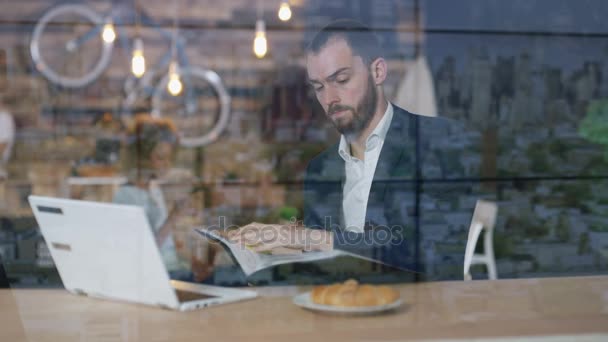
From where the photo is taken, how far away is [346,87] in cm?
234

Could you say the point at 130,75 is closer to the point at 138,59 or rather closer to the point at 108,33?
the point at 138,59

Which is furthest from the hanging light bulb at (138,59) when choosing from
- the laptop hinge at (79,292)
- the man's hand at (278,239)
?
the laptop hinge at (79,292)

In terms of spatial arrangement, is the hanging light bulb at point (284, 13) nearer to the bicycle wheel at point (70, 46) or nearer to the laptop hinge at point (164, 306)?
the bicycle wheel at point (70, 46)

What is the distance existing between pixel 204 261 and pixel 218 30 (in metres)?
0.88

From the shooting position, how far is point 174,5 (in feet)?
9.93

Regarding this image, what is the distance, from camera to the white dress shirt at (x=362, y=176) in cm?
232

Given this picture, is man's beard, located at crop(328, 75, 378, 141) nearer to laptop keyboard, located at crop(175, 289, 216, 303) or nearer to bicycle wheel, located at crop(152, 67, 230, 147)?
bicycle wheel, located at crop(152, 67, 230, 147)

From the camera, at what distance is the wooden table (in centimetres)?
133

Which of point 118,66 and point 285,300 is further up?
point 118,66

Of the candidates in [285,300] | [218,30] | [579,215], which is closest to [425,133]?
[579,215]

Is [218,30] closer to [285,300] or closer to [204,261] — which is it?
[204,261]

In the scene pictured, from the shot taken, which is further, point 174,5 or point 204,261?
point 174,5

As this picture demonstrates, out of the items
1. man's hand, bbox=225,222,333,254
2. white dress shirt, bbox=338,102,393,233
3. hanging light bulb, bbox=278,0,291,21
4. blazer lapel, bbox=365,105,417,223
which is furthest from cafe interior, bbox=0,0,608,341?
man's hand, bbox=225,222,333,254

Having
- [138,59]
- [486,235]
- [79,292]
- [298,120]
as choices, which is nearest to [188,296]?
[79,292]
